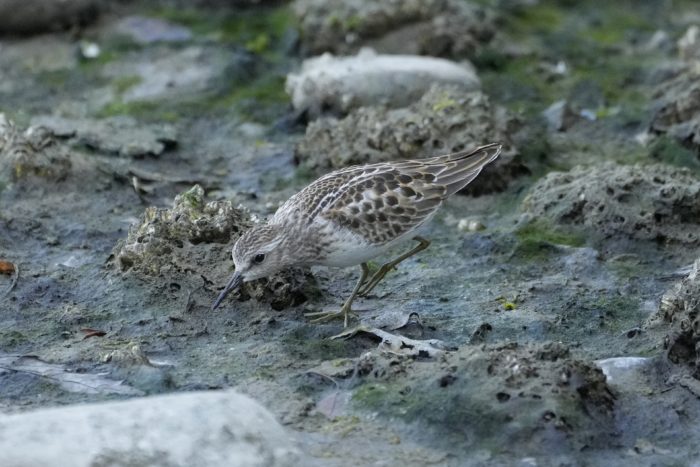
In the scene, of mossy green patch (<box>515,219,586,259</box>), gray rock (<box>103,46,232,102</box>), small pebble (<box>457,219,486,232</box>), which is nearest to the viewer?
mossy green patch (<box>515,219,586,259</box>)

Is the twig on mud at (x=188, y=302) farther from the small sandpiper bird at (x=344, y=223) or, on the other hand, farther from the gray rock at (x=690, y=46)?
the gray rock at (x=690, y=46)

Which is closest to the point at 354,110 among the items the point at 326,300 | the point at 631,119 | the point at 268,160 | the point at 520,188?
the point at 268,160

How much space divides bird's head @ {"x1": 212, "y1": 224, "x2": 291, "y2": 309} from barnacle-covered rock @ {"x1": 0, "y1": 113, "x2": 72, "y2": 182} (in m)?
2.85

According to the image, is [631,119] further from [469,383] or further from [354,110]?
[469,383]

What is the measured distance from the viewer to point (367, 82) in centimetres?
1102

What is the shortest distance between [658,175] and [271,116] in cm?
387

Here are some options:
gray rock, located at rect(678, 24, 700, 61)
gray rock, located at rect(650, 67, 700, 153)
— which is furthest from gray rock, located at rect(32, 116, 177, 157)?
gray rock, located at rect(678, 24, 700, 61)

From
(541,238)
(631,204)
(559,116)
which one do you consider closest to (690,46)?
(559,116)

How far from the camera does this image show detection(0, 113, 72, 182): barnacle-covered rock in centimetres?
969

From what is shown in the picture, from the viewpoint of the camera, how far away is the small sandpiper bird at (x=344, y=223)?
7.39m

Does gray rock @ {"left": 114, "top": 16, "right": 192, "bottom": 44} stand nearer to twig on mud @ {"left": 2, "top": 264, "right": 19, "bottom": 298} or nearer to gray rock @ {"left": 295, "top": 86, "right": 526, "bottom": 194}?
gray rock @ {"left": 295, "top": 86, "right": 526, "bottom": 194}

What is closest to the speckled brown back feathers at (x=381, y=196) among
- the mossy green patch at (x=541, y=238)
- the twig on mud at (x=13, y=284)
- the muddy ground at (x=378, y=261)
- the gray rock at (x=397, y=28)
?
the muddy ground at (x=378, y=261)

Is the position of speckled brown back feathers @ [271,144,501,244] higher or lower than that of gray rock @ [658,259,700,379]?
higher

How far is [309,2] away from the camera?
12.9m
